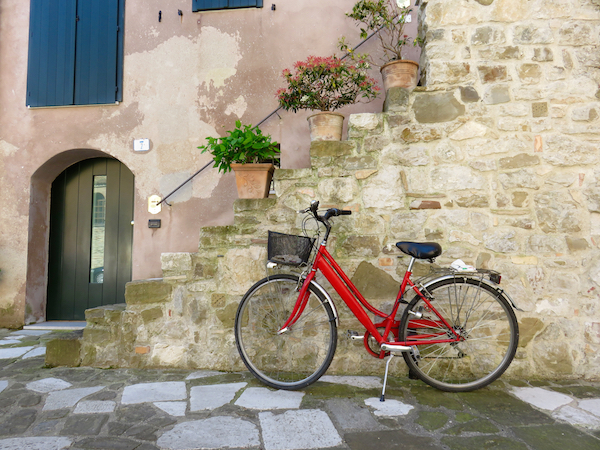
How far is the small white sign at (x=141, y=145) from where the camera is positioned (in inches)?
154

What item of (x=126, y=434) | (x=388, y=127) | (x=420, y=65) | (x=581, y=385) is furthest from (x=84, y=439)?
(x=420, y=65)

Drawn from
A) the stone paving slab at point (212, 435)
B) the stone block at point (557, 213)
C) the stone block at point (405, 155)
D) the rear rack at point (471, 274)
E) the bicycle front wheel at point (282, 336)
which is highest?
the stone block at point (405, 155)

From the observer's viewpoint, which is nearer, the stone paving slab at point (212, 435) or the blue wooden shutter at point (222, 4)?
the stone paving slab at point (212, 435)

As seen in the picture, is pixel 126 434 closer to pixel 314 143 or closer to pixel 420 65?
pixel 314 143

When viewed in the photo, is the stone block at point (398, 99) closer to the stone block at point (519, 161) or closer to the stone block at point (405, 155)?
the stone block at point (405, 155)

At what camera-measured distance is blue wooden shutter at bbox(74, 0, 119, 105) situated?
4008 millimetres

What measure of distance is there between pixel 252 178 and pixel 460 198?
4.76 ft

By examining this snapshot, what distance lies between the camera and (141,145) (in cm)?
391

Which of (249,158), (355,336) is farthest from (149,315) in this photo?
(355,336)

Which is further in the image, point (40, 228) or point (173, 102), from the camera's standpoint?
point (40, 228)

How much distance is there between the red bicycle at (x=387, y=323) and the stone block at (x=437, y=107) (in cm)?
96

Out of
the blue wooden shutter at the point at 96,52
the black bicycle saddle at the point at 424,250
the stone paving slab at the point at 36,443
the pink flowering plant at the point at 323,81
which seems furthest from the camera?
the blue wooden shutter at the point at 96,52

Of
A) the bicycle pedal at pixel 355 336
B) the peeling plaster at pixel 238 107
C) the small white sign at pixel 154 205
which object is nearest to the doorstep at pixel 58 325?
the small white sign at pixel 154 205

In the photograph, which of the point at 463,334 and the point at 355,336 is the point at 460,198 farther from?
the point at 355,336
